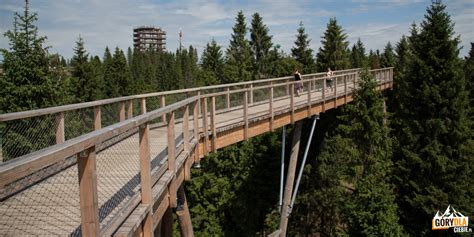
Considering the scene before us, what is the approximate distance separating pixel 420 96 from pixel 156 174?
22653mm

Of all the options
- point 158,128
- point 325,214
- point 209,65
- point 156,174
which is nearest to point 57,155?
point 156,174

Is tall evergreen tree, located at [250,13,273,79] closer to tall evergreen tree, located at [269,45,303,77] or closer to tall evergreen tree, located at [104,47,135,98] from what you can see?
tall evergreen tree, located at [269,45,303,77]

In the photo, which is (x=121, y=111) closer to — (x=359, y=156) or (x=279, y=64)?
(x=359, y=156)

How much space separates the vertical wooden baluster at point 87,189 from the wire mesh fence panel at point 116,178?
762 mm

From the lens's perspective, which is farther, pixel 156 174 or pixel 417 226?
pixel 417 226

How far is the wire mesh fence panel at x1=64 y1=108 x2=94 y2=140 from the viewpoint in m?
7.53

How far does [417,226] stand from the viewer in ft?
71.8

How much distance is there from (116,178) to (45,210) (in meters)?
1.04

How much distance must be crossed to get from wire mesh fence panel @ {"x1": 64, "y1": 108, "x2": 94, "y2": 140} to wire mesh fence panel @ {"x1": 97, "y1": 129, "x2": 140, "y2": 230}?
A: 1.79 meters

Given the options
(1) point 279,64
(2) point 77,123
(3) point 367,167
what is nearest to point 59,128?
(2) point 77,123

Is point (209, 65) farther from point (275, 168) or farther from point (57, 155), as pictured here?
point (57, 155)

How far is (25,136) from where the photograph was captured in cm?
650

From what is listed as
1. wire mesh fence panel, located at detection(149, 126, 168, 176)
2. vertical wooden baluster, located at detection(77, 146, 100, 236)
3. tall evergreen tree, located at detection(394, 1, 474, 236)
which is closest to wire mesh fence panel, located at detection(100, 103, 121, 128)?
wire mesh fence panel, located at detection(149, 126, 168, 176)

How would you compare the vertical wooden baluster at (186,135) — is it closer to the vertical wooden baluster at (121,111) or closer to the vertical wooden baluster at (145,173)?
the vertical wooden baluster at (121,111)
